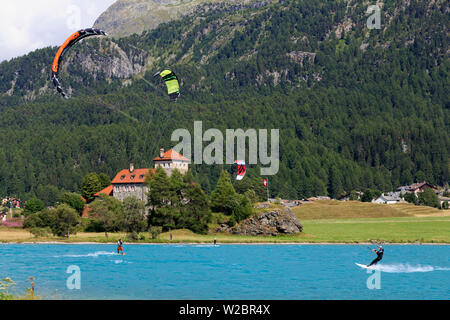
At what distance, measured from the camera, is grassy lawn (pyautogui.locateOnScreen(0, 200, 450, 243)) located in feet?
284

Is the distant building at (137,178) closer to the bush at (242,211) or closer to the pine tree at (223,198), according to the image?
the pine tree at (223,198)

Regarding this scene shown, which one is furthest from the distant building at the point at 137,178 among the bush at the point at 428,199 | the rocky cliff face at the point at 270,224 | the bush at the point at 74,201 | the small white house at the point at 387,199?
the bush at the point at 428,199

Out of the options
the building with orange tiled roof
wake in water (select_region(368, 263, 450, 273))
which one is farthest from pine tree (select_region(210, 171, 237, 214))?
wake in water (select_region(368, 263, 450, 273))

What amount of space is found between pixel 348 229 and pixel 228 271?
51.3 meters

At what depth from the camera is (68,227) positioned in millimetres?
91875

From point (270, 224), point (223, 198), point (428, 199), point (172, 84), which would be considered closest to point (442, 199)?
point (428, 199)

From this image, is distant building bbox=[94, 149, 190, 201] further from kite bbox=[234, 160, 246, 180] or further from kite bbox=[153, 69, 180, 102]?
kite bbox=[153, 69, 180, 102]

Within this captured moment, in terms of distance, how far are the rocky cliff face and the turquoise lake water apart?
11576 millimetres

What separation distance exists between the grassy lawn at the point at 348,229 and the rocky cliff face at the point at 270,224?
178 cm

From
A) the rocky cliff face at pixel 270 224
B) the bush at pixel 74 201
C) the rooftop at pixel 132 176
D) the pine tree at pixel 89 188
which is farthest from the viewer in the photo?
the pine tree at pixel 89 188

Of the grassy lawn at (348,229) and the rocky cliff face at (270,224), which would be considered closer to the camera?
the grassy lawn at (348,229)

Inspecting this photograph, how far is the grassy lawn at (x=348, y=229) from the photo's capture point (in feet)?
284

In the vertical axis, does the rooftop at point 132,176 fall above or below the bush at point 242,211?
above
